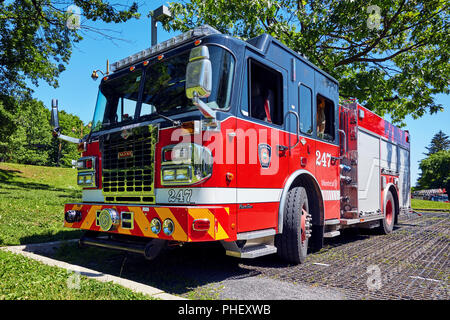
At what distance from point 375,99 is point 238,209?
11.0 m

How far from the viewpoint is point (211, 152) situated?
3.79 meters

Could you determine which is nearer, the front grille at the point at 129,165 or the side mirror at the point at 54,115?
the front grille at the point at 129,165

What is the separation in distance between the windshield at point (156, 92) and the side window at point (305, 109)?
1.67 meters

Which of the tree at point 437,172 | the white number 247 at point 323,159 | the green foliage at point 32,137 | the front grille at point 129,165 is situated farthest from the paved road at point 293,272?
the tree at point 437,172

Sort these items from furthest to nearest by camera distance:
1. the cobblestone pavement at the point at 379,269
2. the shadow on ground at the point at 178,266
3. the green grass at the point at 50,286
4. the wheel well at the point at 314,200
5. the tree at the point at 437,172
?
the tree at the point at 437,172 < the wheel well at the point at 314,200 < the shadow on ground at the point at 178,266 < the cobblestone pavement at the point at 379,269 < the green grass at the point at 50,286

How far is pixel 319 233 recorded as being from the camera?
5770 mm

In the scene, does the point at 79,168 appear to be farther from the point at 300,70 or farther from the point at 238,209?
the point at 300,70

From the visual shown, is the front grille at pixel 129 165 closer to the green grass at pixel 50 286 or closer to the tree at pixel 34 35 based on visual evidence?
the green grass at pixel 50 286

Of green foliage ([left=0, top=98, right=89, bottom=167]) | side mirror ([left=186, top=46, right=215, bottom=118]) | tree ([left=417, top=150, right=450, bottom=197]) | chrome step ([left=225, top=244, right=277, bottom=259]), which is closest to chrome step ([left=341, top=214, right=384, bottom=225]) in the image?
chrome step ([left=225, top=244, right=277, bottom=259])

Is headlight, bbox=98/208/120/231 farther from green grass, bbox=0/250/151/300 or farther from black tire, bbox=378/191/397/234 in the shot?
black tire, bbox=378/191/397/234

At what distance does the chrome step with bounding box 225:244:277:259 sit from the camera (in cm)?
404

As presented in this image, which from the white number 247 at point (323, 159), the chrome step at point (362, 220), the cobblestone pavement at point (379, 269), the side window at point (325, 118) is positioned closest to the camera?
the cobblestone pavement at point (379, 269)

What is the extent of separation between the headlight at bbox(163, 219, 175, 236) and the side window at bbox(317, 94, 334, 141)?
3.21 m

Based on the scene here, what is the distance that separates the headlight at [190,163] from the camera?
3732 mm
